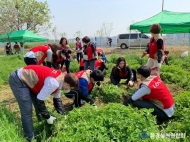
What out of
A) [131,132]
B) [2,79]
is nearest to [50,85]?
[131,132]

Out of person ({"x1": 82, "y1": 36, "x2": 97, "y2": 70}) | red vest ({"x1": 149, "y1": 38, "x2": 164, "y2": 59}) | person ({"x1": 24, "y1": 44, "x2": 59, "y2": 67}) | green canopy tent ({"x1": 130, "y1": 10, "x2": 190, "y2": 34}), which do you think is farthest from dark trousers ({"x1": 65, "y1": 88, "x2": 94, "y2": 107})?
green canopy tent ({"x1": 130, "y1": 10, "x2": 190, "y2": 34})

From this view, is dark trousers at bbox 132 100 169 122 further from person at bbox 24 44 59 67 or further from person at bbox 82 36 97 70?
person at bbox 82 36 97 70

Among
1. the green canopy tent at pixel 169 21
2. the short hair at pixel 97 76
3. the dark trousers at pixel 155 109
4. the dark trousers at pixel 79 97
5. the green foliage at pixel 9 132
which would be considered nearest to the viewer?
the green foliage at pixel 9 132

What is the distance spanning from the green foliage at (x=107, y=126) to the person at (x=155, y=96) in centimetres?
59

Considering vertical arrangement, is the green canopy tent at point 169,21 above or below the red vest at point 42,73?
above

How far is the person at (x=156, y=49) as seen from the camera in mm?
4121

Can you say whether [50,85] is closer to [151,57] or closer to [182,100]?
[182,100]

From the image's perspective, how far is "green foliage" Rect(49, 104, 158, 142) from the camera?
2201mm

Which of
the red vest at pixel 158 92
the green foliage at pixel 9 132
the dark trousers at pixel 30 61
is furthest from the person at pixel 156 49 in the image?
the green foliage at pixel 9 132

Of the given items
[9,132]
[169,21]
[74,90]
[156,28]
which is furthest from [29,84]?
[169,21]

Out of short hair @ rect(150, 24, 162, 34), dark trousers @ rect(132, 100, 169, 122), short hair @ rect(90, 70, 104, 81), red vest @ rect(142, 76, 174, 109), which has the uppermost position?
short hair @ rect(150, 24, 162, 34)

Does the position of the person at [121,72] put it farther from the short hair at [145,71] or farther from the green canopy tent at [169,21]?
the green canopy tent at [169,21]

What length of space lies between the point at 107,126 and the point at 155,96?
3.69ft

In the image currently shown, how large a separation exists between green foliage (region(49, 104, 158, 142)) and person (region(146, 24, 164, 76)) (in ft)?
6.31
